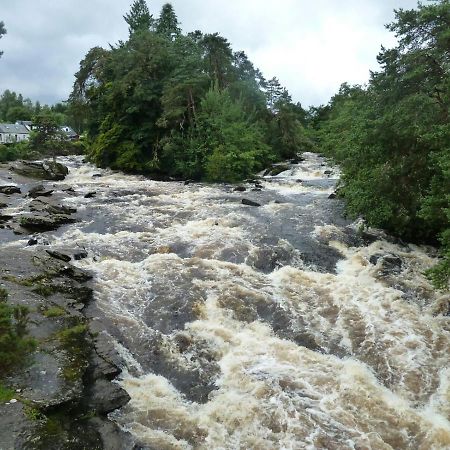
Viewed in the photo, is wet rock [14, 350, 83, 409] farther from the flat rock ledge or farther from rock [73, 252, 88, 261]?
rock [73, 252, 88, 261]

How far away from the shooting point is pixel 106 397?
25.7 ft

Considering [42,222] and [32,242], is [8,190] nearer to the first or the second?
[42,222]

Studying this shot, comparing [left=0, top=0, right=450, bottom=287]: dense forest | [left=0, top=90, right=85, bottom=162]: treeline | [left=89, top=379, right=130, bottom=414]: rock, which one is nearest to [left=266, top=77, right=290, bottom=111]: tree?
[left=0, top=0, right=450, bottom=287]: dense forest

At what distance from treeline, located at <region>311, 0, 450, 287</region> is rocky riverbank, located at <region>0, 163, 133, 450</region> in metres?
10.8

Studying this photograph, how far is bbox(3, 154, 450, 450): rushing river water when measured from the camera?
781 cm

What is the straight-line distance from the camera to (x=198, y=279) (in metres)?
13.3

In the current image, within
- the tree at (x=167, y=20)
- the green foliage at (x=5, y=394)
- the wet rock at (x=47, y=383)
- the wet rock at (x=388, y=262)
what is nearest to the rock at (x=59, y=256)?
the wet rock at (x=47, y=383)

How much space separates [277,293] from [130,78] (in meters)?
31.5

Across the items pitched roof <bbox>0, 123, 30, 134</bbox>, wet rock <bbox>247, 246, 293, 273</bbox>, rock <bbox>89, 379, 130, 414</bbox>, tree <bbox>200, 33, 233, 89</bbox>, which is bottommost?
rock <bbox>89, 379, 130, 414</bbox>

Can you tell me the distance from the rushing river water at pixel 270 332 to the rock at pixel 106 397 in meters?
0.28

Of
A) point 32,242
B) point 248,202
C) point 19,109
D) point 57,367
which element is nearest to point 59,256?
point 32,242

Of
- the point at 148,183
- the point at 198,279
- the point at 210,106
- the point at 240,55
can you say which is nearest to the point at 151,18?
the point at 240,55

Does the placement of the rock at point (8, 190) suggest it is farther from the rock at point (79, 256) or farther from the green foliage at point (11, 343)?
the green foliage at point (11, 343)

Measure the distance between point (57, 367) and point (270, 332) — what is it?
5.19 meters
